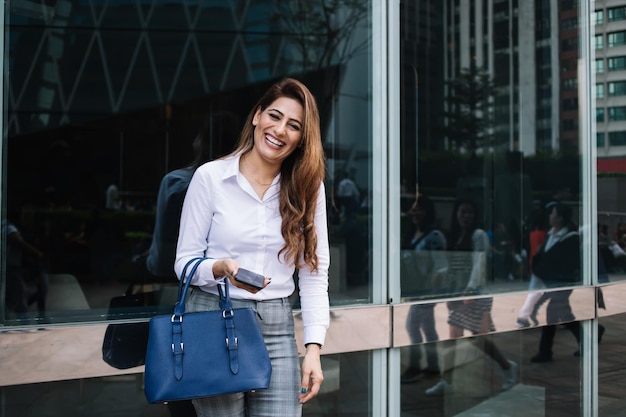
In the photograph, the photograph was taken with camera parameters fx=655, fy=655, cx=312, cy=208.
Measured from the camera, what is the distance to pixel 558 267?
472 centimetres

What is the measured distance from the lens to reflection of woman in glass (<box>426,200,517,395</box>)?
374cm

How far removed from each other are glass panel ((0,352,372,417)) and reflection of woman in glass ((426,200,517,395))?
0.61m

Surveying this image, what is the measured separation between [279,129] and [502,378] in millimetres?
2941

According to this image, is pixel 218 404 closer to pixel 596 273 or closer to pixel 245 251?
pixel 245 251

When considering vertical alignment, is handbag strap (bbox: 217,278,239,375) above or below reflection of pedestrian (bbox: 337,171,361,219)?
below

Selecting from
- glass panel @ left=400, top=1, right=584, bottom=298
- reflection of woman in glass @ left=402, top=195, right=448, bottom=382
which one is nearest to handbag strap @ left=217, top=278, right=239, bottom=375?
reflection of woman in glass @ left=402, top=195, right=448, bottom=382

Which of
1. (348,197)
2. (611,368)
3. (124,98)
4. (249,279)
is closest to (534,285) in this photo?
(611,368)

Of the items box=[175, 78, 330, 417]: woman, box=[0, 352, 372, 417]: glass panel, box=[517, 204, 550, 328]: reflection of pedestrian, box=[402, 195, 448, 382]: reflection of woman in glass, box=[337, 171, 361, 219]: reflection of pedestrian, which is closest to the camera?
box=[175, 78, 330, 417]: woman

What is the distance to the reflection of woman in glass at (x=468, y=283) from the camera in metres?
3.74

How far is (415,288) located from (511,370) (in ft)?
3.79

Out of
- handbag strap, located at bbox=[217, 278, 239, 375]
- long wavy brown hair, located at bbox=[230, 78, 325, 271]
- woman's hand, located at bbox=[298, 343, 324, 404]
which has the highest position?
long wavy brown hair, located at bbox=[230, 78, 325, 271]

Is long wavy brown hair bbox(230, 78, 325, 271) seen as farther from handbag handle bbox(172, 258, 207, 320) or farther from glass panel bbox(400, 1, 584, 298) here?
glass panel bbox(400, 1, 584, 298)

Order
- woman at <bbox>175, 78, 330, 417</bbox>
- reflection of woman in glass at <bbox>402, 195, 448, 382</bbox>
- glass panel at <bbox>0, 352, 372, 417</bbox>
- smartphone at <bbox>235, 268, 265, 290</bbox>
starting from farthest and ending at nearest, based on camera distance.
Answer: reflection of woman in glass at <bbox>402, 195, 448, 382</bbox> → glass panel at <bbox>0, 352, 372, 417</bbox> → woman at <bbox>175, 78, 330, 417</bbox> → smartphone at <bbox>235, 268, 265, 290</bbox>

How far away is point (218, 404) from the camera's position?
223 centimetres
